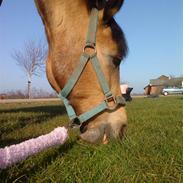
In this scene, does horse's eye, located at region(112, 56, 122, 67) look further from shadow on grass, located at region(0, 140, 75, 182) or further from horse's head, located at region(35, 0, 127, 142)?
shadow on grass, located at region(0, 140, 75, 182)

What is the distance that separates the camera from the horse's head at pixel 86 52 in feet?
10.6

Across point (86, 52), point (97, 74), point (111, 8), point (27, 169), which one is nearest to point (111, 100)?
point (97, 74)

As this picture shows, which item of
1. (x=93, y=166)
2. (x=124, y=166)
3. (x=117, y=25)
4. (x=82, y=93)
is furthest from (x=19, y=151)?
(x=117, y=25)

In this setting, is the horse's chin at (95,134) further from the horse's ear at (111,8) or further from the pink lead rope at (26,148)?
the horse's ear at (111,8)

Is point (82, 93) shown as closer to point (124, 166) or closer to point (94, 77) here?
point (94, 77)

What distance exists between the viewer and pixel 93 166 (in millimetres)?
2762

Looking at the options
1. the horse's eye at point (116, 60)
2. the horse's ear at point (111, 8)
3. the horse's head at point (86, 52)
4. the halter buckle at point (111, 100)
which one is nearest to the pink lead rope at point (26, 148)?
the horse's head at point (86, 52)

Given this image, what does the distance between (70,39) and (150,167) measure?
53.2 inches

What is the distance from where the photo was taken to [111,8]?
328 cm

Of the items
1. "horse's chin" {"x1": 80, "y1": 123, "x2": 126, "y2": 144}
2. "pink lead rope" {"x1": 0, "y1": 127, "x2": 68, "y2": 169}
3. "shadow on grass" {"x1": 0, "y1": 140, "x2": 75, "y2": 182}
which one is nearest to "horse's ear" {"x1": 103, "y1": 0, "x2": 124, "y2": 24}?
"horse's chin" {"x1": 80, "y1": 123, "x2": 126, "y2": 144}

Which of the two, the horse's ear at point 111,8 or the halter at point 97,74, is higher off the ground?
the horse's ear at point 111,8

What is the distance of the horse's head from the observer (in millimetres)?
3240

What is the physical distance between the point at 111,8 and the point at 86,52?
1.53 feet

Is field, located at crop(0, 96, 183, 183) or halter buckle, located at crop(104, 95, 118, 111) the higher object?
halter buckle, located at crop(104, 95, 118, 111)
